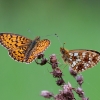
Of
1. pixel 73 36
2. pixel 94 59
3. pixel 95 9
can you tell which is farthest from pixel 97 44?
pixel 94 59

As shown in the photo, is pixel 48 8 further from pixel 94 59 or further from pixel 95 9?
pixel 94 59

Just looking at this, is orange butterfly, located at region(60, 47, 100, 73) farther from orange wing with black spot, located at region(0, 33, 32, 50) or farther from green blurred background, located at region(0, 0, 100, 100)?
green blurred background, located at region(0, 0, 100, 100)

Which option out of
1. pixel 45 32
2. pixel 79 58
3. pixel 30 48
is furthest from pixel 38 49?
pixel 45 32

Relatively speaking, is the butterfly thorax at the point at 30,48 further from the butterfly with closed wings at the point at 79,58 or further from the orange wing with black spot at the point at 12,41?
the butterfly with closed wings at the point at 79,58

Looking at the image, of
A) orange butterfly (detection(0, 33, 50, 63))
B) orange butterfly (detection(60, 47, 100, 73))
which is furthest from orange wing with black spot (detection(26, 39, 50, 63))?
orange butterfly (detection(60, 47, 100, 73))

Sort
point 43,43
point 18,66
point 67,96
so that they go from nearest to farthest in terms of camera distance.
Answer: point 67,96 < point 43,43 < point 18,66

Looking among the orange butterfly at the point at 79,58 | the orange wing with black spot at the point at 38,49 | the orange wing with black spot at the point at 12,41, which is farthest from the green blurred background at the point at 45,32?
the orange butterfly at the point at 79,58
